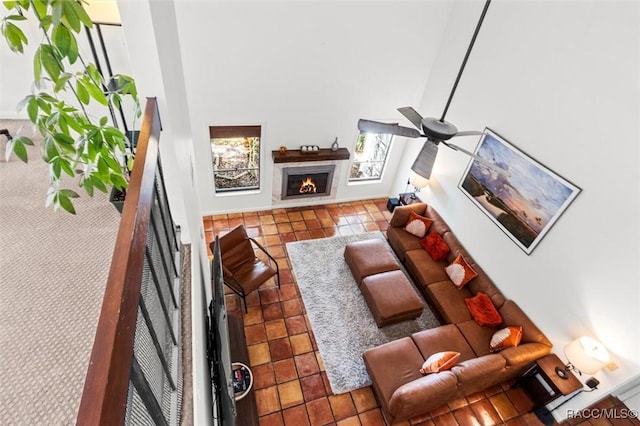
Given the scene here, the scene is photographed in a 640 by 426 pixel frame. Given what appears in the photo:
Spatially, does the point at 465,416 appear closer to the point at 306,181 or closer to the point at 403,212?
the point at 403,212

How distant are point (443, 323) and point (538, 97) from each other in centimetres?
295

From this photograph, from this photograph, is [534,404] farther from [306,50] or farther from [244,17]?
[244,17]

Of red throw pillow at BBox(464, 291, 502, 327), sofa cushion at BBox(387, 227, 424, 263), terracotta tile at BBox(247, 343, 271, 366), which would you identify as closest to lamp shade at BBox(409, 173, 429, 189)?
sofa cushion at BBox(387, 227, 424, 263)

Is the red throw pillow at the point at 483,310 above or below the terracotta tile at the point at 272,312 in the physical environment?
above

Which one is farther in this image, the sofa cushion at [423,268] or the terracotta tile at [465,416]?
the sofa cushion at [423,268]

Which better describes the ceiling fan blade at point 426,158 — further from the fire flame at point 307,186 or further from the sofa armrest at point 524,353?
the fire flame at point 307,186

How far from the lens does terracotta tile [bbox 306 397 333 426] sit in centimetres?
333

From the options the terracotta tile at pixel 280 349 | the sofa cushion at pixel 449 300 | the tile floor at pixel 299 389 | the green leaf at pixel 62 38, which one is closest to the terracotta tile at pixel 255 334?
the tile floor at pixel 299 389

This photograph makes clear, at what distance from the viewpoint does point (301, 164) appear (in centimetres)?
535

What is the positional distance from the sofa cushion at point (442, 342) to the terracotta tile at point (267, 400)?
5.45ft

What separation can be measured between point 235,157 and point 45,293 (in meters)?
3.78

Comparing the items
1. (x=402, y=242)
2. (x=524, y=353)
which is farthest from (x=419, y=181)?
(x=524, y=353)

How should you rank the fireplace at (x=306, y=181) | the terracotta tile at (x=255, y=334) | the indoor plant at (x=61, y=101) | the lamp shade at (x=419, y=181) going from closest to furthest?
the indoor plant at (x=61, y=101), the terracotta tile at (x=255, y=334), the lamp shade at (x=419, y=181), the fireplace at (x=306, y=181)

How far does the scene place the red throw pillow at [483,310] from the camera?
13.0 ft
